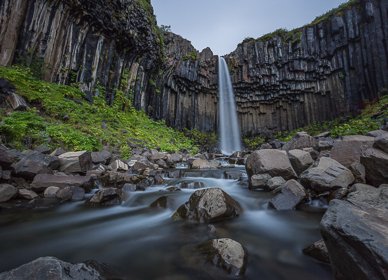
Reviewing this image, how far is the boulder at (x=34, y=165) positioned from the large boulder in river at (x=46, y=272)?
15.6 feet

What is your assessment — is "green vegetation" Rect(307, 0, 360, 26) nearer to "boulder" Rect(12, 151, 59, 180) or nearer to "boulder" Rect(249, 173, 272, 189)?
"boulder" Rect(249, 173, 272, 189)

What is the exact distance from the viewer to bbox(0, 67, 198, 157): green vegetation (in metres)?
7.69

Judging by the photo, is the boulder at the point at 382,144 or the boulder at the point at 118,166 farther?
the boulder at the point at 118,166

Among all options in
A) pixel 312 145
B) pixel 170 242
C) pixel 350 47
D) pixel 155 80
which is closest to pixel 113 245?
pixel 170 242

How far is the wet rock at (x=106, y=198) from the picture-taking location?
16.4 ft

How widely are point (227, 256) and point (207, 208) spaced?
1.47 meters

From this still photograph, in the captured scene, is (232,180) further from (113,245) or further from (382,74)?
(382,74)

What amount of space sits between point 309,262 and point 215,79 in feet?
102

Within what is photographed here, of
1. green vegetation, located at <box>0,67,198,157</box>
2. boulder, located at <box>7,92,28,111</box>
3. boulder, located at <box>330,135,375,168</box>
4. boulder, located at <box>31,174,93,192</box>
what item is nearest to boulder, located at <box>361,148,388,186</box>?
boulder, located at <box>330,135,375,168</box>

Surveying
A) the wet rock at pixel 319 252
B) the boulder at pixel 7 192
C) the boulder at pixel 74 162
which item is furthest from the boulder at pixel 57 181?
the wet rock at pixel 319 252

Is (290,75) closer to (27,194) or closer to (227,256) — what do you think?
(27,194)

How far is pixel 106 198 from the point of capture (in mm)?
5098

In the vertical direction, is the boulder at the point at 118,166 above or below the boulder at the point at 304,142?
below

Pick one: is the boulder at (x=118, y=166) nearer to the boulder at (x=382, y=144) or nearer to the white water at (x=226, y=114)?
the boulder at (x=382, y=144)
